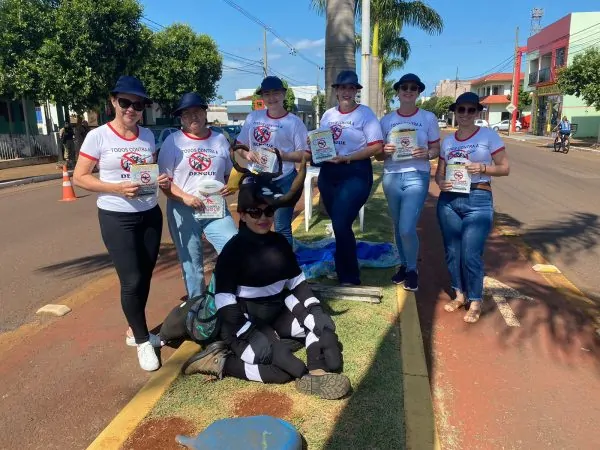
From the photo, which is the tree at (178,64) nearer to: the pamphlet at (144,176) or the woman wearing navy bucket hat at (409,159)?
the woman wearing navy bucket hat at (409,159)

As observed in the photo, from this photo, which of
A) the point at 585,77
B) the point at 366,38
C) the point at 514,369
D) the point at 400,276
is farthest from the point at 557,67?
the point at 514,369

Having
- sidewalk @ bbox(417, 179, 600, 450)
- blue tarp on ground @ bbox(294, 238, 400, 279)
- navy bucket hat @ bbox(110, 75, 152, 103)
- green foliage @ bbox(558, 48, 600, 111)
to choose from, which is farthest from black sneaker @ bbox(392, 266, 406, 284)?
green foliage @ bbox(558, 48, 600, 111)

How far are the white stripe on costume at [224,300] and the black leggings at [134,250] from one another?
2.17ft

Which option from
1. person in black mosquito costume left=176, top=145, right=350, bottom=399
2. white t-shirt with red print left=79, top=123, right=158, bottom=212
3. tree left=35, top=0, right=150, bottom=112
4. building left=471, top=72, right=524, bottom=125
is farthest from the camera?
building left=471, top=72, right=524, bottom=125

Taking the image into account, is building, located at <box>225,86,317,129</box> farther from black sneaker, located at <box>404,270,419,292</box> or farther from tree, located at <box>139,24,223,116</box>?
black sneaker, located at <box>404,270,419,292</box>

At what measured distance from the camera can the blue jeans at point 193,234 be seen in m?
3.78

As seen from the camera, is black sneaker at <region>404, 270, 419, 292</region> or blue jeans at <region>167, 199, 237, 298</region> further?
black sneaker at <region>404, 270, 419, 292</region>

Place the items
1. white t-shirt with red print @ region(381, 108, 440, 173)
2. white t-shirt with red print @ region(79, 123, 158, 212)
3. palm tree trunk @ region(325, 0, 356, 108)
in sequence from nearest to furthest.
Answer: white t-shirt with red print @ region(79, 123, 158, 212) → white t-shirt with red print @ region(381, 108, 440, 173) → palm tree trunk @ region(325, 0, 356, 108)

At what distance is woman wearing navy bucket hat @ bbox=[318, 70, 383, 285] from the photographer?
164 inches

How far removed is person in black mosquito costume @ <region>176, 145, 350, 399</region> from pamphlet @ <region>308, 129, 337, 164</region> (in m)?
0.81

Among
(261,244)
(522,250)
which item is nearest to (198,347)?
(261,244)

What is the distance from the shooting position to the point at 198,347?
3607 mm

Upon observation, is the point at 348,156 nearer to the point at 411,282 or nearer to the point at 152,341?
the point at 411,282

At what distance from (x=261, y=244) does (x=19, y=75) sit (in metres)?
17.8
